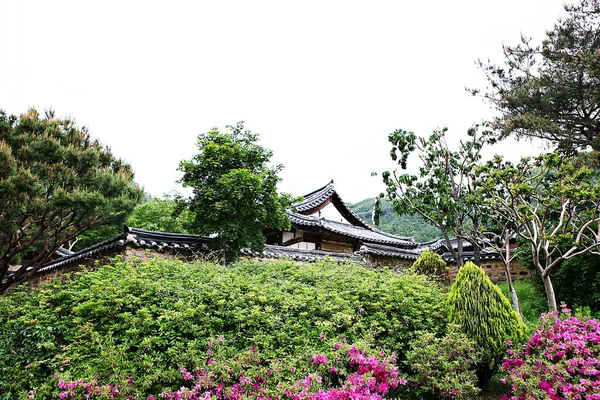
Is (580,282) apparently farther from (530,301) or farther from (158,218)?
(158,218)

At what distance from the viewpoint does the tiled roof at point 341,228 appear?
15727 millimetres

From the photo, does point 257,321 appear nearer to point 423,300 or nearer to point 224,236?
point 423,300

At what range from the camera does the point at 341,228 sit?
19.3 m

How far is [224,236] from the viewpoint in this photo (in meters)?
9.12

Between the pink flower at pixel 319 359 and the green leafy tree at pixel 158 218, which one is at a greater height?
the green leafy tree at pixel 158 218

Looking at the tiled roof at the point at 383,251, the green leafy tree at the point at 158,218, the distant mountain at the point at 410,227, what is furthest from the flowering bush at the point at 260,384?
the distant mountain at the point at 410,227

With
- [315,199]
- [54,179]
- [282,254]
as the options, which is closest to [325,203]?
[315,199]

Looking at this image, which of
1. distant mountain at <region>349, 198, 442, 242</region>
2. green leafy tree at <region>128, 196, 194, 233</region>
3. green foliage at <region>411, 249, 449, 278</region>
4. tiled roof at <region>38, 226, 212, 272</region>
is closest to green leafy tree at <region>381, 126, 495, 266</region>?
green foliage at <region>411, 249, 449, 278</region>

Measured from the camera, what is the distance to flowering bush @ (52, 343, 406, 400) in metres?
3.06

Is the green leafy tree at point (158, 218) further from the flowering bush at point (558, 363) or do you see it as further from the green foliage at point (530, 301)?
Answer: the flowering bush at point (558, 363)

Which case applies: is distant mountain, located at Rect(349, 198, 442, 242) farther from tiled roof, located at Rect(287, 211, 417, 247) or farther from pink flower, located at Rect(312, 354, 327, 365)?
pink flower, located at Rect(312, 354, 327, 365)

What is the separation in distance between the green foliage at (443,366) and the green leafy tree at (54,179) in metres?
5.97

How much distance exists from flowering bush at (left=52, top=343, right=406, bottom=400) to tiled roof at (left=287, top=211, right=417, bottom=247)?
38.5 feet

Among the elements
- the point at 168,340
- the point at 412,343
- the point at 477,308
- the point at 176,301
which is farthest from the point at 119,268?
the point at 477,308
